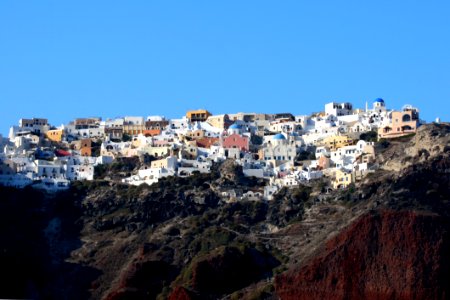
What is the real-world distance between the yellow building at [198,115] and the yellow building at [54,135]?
562 inches

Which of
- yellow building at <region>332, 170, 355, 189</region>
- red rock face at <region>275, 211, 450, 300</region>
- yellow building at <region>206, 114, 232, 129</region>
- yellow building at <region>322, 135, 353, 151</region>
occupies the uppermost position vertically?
yellow building at <region>206, 114, 232, 129</region>

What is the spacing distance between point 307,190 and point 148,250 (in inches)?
558

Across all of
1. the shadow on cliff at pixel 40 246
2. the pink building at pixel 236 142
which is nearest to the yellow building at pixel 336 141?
the pink building at pixel 236 142

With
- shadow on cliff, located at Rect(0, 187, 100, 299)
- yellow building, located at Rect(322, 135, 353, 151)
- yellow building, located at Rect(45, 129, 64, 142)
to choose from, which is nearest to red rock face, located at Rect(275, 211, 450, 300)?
shadow on cliff, located at Rect(0, 187, 100, 299)

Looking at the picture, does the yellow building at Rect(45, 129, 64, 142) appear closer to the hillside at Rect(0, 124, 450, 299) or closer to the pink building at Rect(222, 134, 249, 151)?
the pink building at Rect(222, 134, 249, 151)

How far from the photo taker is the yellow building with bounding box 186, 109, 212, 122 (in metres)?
136

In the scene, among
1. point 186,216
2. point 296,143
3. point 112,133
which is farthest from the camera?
point 112,133

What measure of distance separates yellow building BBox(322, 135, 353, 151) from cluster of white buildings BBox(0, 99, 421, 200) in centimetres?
9

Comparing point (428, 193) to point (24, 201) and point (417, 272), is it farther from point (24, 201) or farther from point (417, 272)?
point (24, 201)

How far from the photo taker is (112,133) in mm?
130000

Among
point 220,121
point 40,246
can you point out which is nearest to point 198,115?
point 220,121

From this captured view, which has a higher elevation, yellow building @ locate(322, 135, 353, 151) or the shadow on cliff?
yellow building @ locate(322, 135, 353, 151)

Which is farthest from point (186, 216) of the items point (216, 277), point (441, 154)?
point (441, 154)

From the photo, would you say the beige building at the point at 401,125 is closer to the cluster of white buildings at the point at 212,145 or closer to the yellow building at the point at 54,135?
the cluster of white buildings at the point at 212,145
